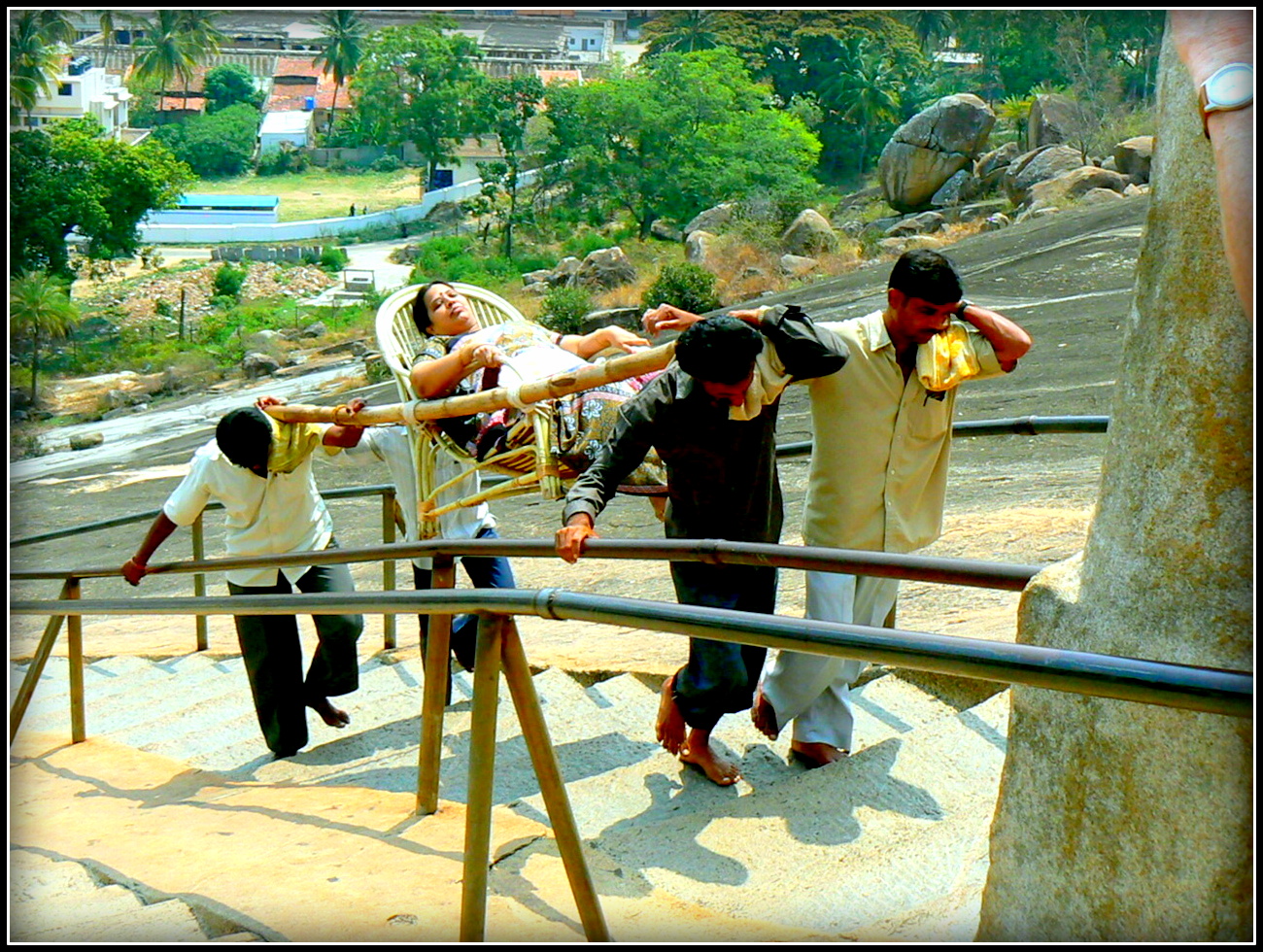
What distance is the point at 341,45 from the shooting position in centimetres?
6078

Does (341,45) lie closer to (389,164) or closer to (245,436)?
(389,164)

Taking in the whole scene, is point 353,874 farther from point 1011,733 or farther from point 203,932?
point 1011,733

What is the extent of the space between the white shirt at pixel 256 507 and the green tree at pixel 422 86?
4246cm

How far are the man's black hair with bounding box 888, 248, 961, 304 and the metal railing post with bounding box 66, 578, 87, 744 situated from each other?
3.48 metres

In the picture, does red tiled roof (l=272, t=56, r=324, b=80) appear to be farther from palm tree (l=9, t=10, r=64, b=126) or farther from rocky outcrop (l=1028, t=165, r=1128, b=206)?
rocky outcrop (l=1028, t=165, r=1128, b=206)

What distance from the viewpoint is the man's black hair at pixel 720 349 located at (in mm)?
3361

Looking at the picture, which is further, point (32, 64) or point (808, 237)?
point (32, 64)

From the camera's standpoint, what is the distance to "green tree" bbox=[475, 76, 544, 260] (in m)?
42.1

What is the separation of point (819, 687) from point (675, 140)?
3580 cm

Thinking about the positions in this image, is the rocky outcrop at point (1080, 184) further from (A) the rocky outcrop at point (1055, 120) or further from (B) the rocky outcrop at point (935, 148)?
(B) the rocky outcrop at point (935, 148)

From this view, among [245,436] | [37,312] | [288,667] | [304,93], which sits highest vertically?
[304,93]

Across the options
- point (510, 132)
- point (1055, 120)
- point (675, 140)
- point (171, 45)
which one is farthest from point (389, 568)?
point (171, 45)

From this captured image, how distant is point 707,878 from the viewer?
120 inches

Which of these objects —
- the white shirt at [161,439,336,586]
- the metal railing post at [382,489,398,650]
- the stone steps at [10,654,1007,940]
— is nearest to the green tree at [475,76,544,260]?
the metal railing post at [382,489,398,650]
